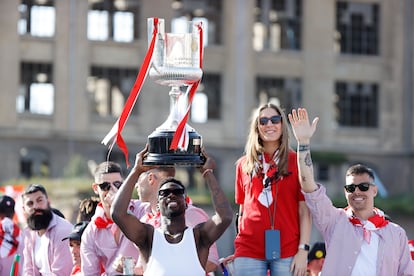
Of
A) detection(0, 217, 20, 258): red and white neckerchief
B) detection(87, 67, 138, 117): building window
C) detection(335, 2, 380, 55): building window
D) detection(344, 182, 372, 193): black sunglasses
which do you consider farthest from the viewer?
detection(335, 2, 380, 55): building window

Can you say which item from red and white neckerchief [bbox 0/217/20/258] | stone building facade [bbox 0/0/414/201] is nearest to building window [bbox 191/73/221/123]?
stone building facade [bbox 0/0/414/201]

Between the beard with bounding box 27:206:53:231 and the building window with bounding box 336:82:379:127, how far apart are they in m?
46.8

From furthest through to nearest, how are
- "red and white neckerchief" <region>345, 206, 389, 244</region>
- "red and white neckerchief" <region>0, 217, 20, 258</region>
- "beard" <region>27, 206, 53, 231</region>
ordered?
"red and white neckerchief" <region>0, 217, 20, 258</region> < "beard" <region>27, 206, 53, 231</region> < "red and white neckerchief" <region>345, 206, 389, 244</region>

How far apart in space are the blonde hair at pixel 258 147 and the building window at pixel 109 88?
145 ft

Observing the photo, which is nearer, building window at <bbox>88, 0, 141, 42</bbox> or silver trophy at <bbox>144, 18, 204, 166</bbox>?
silver trophy at <bbox>144, 18, 204, 166</bbox>

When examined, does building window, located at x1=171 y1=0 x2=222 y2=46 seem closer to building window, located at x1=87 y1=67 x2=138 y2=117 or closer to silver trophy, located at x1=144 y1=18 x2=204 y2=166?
building window, located at x1=87 y1=67 x2=138 y2=117

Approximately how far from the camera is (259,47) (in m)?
59.2

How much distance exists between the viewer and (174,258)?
35.2 ft

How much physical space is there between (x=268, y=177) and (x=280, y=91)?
48.2 m

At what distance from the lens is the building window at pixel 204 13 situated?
5791cm

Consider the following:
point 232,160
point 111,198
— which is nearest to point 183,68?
point 111,198

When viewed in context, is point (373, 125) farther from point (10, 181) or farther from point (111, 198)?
point (111, 198)

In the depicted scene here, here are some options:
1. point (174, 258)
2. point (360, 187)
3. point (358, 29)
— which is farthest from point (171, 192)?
point (358, 29)

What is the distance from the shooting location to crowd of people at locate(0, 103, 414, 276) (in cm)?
1074
